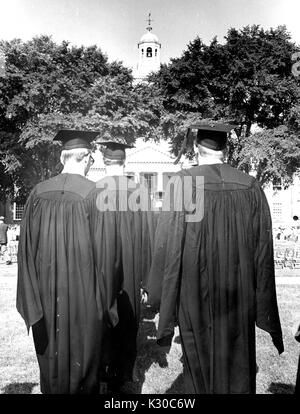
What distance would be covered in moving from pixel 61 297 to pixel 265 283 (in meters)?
1.60

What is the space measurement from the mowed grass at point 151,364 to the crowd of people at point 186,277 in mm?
494

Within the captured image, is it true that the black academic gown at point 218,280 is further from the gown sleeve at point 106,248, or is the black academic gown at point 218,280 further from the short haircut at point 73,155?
the short haircut at point 73,155

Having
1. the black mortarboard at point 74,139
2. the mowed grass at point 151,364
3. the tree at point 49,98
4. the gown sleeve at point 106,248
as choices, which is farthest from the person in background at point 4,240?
the black mortarboard at point 74,139

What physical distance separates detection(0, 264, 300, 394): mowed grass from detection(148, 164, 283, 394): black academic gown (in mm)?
401

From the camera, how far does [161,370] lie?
15.5 feet

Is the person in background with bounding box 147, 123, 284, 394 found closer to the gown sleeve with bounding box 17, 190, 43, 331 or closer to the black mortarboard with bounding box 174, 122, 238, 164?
the black mortarboard with bounding box 174, 122, 238, 164

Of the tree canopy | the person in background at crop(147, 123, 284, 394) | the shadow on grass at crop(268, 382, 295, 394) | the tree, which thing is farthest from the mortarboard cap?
the tree

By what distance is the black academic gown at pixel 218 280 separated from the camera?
3098 millimetres

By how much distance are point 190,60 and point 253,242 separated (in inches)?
795

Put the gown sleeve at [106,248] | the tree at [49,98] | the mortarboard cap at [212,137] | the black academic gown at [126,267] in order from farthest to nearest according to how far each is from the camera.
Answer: the tree at [49,98], the black academic gown at [126,267], the gown sleeve at [106,248], the mortarboard cap at [212,137]

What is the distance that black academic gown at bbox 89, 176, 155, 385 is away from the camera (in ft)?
13.9

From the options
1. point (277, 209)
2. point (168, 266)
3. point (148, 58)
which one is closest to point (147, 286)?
point (168, 266)
